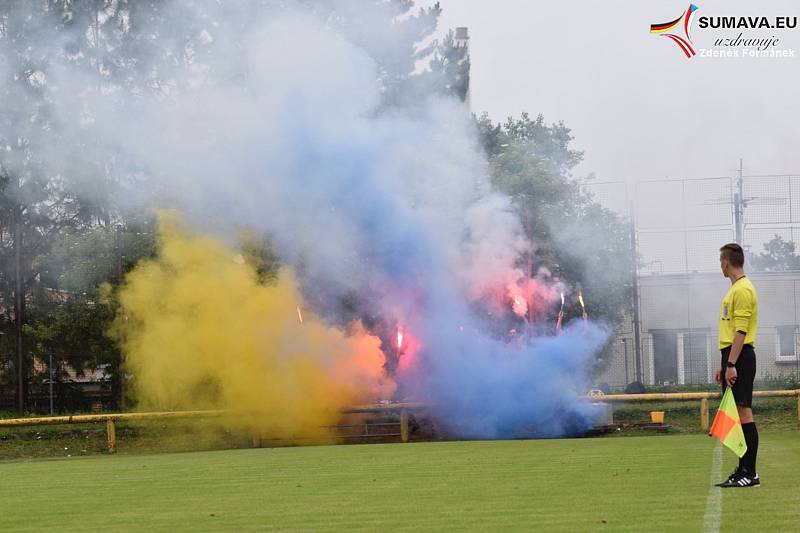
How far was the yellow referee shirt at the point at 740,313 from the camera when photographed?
397 inches

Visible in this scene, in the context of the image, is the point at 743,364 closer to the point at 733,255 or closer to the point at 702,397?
the point at 733,255

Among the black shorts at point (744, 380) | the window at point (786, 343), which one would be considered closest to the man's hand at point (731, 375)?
the black shorts at point (744, 380)

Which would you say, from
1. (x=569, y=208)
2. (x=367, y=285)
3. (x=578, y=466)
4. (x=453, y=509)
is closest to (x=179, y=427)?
(x=367, y=285)

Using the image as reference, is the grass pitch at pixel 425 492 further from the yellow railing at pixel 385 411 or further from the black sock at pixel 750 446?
the yellow railing at pixel 385 411

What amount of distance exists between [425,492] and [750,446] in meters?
3.16

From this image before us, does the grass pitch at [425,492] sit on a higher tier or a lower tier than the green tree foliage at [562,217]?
lower

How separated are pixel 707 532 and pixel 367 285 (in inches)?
679

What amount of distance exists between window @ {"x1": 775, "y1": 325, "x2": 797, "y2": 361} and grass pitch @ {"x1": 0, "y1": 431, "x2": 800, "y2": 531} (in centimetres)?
2139

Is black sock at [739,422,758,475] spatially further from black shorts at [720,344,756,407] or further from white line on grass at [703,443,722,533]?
white line on grass at [703,443,722,533]

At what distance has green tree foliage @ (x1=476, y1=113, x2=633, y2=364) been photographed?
2817 centimetres

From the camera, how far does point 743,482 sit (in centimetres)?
1005

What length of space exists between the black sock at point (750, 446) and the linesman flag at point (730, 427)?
54 millimetres

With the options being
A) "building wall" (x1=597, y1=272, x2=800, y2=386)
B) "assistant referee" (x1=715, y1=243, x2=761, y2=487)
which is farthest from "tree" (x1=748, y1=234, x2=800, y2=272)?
"assistant referee" (x1=715, y1=243, x2=761, y2=487)

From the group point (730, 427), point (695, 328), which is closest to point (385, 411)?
point (730, 427)
